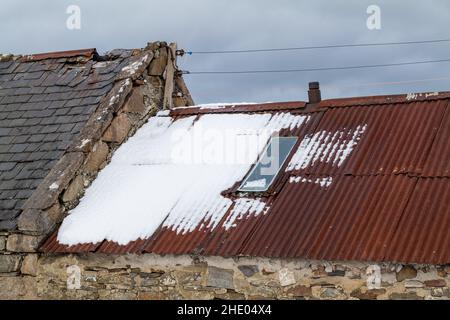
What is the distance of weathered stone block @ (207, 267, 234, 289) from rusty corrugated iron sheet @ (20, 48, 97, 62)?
18.6 ft

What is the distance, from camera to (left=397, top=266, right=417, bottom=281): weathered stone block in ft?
21.8

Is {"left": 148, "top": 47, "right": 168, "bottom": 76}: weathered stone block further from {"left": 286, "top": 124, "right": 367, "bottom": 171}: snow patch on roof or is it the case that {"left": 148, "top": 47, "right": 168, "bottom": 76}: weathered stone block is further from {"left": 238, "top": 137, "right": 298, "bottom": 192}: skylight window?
{"left": 286, "top": 124, "right": 367, "bottom": 171}: snow patch on roof

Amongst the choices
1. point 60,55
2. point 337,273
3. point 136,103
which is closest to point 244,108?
point 136,103

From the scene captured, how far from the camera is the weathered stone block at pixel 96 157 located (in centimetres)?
962

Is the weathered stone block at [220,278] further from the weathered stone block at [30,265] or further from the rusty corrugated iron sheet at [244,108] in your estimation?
the rusty corrugated iron sheet at [244,108]

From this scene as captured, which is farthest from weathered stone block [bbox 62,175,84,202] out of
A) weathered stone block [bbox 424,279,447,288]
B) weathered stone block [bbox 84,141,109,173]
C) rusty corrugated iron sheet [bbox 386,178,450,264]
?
weathered stone block [bbox 424,279,447,288]

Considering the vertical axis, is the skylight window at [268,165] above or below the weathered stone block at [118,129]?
below

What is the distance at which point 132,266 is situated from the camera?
811 cm

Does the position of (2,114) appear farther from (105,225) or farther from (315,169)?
(315,169)

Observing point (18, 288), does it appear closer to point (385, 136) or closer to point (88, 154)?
point (88, 154)

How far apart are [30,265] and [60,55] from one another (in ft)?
15.5

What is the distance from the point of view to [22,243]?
8.59m

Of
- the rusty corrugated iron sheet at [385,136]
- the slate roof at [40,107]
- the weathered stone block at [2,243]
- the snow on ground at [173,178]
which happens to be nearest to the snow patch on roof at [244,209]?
the snow on ground at [173,178]

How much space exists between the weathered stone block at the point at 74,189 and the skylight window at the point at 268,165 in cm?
247
